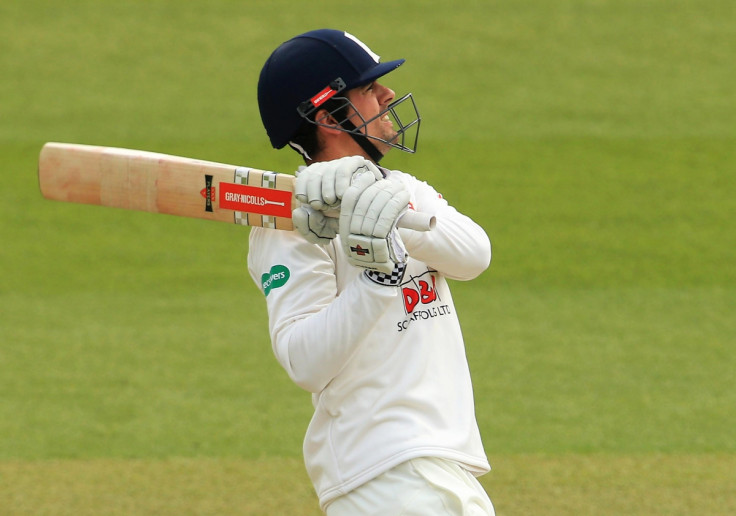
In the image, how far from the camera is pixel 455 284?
274 inches

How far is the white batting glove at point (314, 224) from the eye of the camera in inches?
92.2

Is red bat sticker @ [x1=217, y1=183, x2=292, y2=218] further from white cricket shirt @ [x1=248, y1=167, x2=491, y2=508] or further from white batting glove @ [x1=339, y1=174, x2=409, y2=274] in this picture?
white batting glove @ [x1=339, y1=174, x2=409, y2=274]

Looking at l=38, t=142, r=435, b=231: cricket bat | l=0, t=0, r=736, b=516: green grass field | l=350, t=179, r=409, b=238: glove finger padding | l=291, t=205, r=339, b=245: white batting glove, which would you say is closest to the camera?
l=350, t=179, r=409, b=238: glove finger padding

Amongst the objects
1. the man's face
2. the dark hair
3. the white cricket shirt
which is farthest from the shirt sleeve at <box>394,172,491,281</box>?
the dark hair

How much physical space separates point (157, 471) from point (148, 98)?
5.05 m

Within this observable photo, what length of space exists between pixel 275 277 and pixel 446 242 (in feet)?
1.28

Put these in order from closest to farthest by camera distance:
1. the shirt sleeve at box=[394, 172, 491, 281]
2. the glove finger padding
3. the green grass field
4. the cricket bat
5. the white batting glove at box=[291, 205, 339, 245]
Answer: the glove finger padding
the white batting glove at box=[291, 205, 339, 245]
the shirt sleeve at box=[394, 172, 491, 281]
the cricket bat
the green grass field

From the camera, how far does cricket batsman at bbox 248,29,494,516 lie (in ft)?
7.77

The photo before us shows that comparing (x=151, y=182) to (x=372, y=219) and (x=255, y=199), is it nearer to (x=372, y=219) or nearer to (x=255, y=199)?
(x=255, y=199)

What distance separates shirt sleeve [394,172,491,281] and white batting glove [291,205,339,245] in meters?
0.16

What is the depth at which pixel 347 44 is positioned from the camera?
105 inches

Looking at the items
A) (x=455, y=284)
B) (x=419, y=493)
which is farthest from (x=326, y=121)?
(x=455, y=284)

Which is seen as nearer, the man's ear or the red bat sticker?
the red bat sticker

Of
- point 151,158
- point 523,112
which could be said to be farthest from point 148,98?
point 151,158
